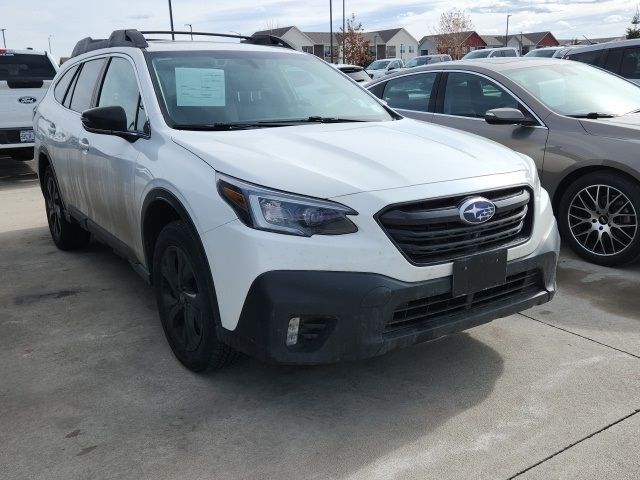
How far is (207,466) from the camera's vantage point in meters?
2.59

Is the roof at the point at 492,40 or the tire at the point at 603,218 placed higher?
the roof at the point at 492,40

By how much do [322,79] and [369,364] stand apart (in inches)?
76.8

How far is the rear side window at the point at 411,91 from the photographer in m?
6.31

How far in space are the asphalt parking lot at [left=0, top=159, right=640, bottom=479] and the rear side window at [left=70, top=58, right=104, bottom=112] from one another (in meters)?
1.59

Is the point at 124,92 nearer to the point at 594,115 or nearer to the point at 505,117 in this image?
the point at 505,117

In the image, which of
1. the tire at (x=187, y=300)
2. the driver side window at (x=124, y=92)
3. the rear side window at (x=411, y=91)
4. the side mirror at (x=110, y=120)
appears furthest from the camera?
the rear side window at (x=411, y=91)

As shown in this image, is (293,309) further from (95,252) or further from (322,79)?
(95,252)

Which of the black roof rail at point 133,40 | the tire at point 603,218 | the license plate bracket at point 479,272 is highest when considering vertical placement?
the black roof rail at point 133,40

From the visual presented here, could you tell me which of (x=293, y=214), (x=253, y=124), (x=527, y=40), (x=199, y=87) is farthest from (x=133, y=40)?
(x=527, y=40)

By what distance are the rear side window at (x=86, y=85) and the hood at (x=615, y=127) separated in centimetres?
369

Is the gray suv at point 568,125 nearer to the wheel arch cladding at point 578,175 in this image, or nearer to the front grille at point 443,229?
the wheel arch cladding at point 578,175

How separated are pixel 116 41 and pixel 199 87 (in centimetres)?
116

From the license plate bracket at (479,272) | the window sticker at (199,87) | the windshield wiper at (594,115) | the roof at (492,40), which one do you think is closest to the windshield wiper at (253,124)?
the window sticker at (199,87)

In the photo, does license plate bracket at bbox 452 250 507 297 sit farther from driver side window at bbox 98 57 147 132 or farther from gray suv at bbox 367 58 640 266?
gray suv at bbox 367 58 640 266
